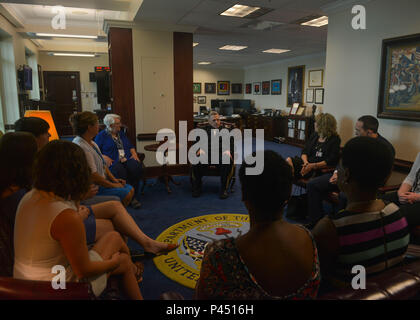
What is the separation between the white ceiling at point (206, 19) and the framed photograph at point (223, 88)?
409 cm

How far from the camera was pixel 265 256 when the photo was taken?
3.10ft

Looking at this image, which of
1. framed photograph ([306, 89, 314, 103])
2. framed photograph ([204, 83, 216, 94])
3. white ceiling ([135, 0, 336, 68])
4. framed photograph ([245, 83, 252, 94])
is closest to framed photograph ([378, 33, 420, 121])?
white ceiling ([135, 0, 336, 68])

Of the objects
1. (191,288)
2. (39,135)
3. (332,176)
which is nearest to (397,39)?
(332,176)

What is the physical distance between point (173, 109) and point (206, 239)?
3379mm

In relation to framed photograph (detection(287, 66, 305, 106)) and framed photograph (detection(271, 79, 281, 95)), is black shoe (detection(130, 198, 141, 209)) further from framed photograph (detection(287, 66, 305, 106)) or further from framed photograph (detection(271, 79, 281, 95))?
framed photograph (detection(271, 79, 281, 95))

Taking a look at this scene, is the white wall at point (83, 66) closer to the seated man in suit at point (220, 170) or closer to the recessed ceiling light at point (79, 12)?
the recessed ceiling light at point (79, 12)

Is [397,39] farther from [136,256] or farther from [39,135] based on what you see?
[39,135]

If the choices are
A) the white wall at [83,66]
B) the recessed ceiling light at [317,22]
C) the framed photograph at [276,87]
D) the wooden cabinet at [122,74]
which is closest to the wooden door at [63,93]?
the white wall at [83,66]

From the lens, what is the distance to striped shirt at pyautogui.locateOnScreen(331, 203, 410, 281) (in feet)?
3.85

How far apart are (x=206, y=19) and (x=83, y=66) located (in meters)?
7.31

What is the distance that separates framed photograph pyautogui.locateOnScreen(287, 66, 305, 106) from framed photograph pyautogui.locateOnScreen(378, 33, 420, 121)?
644cm

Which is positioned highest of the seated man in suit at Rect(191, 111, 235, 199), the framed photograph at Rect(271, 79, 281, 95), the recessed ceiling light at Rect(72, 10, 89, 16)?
the recessed ceiling light at Rect(72, 10, 89, 16)

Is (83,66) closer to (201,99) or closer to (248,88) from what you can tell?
(201,99)

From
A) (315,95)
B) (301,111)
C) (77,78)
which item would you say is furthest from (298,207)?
(77,78)
